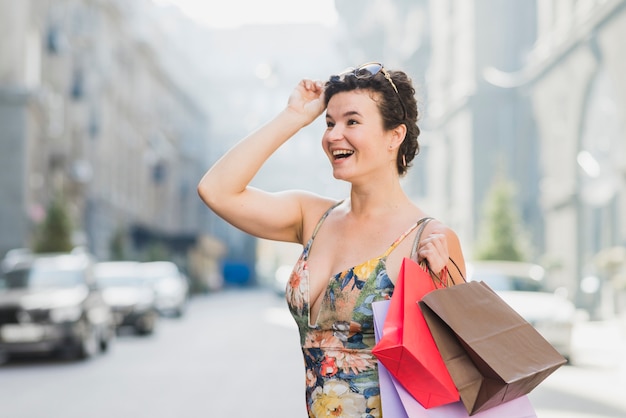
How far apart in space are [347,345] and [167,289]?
106 feet

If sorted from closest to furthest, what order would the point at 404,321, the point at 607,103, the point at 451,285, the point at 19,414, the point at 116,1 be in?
the point at 404,321 < the point at 451,285 < the point at 19,414 < the point at 607,103 < the point at 116,1

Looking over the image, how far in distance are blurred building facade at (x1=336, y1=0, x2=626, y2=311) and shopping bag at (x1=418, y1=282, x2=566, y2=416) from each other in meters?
21.9

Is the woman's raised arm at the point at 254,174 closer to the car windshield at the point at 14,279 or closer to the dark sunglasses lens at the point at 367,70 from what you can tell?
the dark sunglasses lens at the point at 367,70

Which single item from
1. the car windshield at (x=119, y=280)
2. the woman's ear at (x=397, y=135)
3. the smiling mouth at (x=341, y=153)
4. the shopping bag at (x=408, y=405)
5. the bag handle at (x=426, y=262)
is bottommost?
the car windshield at (x=119, y=280)

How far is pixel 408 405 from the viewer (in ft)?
9.67

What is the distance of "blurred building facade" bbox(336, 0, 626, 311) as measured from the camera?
1330 inches

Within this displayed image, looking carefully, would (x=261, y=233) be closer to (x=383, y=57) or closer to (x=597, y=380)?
(x=597, y=380)

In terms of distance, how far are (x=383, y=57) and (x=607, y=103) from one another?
46608 mm

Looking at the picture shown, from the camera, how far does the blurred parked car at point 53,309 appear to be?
1781 centimetres

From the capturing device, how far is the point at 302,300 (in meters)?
3.31

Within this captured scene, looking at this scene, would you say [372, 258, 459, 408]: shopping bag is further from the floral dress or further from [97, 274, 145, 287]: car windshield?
[97, 274, 145, 287]: car windshield

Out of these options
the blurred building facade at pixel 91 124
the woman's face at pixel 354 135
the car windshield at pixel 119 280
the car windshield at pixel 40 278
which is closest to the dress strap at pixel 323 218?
the woman's face at pixel 354 135

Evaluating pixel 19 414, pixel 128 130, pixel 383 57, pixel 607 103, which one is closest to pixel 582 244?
pixel 607 103

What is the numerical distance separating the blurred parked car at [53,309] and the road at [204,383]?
0.41 m
